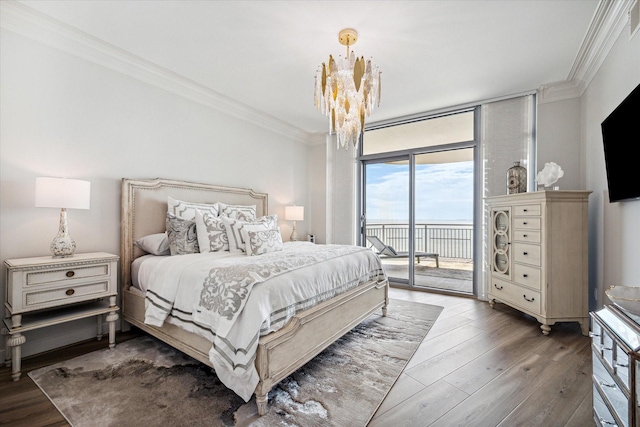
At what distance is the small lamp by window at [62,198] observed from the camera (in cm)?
211

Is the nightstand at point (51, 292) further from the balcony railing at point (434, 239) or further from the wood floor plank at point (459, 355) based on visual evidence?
the balcony railing at point (434, 239)

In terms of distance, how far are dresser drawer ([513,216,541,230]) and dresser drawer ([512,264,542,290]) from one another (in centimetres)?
41

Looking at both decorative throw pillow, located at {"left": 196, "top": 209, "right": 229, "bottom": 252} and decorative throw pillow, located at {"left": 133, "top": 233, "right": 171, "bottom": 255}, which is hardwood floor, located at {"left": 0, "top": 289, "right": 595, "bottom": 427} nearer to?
decorative throw pillow, located at {"left": 133, "top": 233, "right": 171, "bottom": 255}

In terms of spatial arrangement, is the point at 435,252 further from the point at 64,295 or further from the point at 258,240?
the point at 64,295

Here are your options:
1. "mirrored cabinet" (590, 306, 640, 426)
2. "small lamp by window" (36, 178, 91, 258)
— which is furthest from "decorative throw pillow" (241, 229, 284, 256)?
"mirrored cabinet" (590, 306, 640, 426)

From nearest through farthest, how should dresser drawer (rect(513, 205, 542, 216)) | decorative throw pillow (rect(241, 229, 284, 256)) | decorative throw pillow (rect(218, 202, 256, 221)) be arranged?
decorative throw pillow (rect(241, 229, 284, 256)), dresser drawer (rect(513, 205, 542, 216)), decorative throw pillow (rect(218, 202, 256, 221))

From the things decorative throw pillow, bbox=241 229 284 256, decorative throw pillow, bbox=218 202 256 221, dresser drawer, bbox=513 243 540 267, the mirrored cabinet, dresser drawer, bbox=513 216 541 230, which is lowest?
the mirrored cabinet

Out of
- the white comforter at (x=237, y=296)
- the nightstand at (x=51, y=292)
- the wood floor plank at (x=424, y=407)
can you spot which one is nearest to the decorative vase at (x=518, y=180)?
the white comforter at (x=237, y=296)

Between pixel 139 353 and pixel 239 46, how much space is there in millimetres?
2765

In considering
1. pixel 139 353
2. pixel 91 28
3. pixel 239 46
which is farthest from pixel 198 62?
pixel 139 353

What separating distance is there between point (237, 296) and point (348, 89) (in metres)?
1.81

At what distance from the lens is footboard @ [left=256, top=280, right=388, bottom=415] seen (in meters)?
1.62

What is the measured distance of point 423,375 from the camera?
2023mm

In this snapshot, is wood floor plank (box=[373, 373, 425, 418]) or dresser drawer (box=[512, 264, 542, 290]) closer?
wood floor plank (box=[373, 373, 425, 418])
